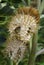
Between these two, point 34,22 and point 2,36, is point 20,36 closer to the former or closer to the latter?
point 34,22

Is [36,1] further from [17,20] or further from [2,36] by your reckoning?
[2,36]

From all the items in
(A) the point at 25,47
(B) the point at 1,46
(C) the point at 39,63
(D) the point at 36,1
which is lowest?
(C) the point at 39,63

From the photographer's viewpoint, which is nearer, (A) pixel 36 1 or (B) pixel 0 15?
(A) pixel 36 1

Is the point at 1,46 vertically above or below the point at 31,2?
below

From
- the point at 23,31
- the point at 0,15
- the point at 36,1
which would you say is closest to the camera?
the point at 23,31

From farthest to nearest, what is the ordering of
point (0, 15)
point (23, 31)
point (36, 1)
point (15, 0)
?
point (15, 0) < point (0, 15) < point (36, 1) < point (23, 31)

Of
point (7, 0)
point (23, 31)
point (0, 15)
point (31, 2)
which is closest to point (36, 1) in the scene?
point (31, 2)
